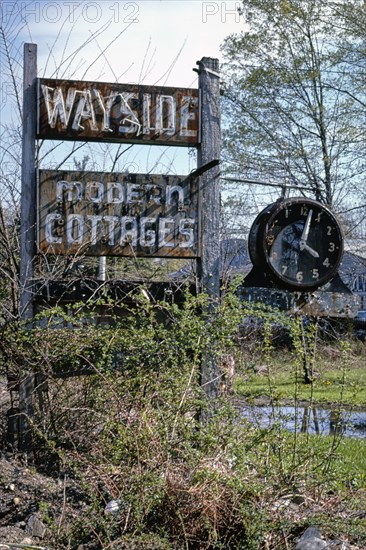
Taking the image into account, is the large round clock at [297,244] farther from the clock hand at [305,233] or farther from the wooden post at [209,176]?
the wooden post at [209,176]

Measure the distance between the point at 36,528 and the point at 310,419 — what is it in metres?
4.00

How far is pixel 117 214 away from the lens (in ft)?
24.5

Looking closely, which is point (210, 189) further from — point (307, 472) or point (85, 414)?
point (307, 472)

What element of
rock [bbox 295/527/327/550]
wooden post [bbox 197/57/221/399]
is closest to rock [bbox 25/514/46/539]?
rock [bbox 295/527/327/550]

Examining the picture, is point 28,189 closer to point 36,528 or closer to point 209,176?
point 209,176

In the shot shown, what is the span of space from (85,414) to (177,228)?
6.45ft

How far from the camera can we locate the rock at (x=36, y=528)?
211 inches

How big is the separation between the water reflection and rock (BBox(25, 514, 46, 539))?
167 cm

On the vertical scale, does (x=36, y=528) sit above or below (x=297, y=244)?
below

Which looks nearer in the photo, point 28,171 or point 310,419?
point 28,171

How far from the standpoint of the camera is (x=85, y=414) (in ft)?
21.7

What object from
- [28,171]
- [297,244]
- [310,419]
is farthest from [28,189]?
[310,419]

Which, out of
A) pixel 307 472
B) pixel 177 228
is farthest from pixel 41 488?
pixel 177 228

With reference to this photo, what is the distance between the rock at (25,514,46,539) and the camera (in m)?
5.36
